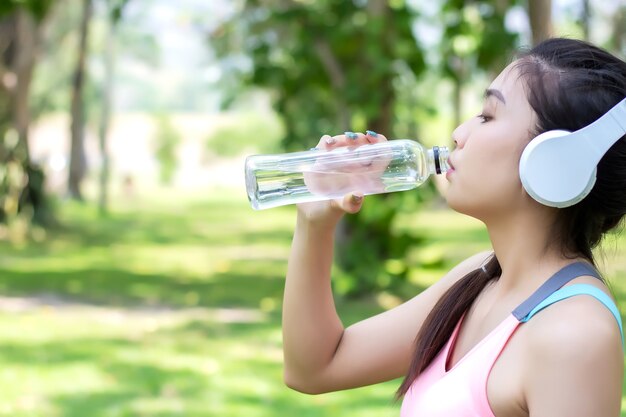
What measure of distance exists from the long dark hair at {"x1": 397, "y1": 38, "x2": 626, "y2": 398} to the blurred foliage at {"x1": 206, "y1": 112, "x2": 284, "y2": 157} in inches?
2116

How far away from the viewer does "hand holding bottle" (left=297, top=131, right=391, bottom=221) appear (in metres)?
1.91

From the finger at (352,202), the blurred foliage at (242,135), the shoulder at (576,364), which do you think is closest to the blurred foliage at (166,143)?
the blurred foliage at (242,135)

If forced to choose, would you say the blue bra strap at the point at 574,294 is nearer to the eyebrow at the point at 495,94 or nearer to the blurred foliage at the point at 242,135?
the eyebrow at the point at 495,94

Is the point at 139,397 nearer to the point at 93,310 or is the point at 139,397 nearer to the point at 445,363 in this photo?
the point at 93,310

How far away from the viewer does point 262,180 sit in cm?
235

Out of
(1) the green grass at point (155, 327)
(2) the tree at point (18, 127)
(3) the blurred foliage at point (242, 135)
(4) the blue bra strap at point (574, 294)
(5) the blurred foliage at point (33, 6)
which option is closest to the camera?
(4) the blue bra strap at point (574, 294)

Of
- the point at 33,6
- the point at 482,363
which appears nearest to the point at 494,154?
the point at 482,363

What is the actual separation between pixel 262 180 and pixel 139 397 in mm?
3939

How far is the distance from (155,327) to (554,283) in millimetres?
7283

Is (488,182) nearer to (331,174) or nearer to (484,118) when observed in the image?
(484,118)

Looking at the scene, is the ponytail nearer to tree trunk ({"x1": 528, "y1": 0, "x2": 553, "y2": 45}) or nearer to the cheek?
the cheek

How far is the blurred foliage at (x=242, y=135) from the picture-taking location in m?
56.9

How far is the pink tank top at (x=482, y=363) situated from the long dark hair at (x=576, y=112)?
0.29 ft

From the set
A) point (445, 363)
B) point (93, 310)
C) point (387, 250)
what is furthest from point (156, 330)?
point (445, 363)
